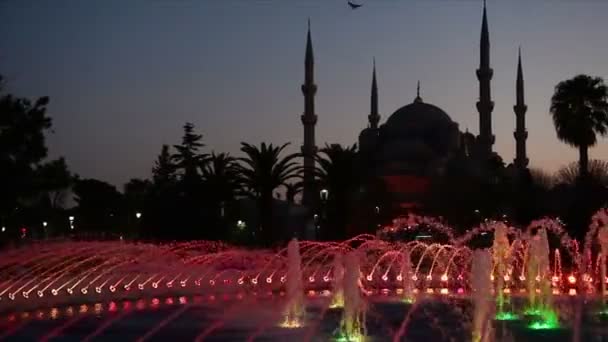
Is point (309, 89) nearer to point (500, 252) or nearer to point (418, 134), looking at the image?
point (418, 134)

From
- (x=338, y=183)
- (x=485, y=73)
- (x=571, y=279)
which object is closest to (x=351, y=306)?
(x=571, y=279)

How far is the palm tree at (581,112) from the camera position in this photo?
120 feet

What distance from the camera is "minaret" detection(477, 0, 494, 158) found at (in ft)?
166

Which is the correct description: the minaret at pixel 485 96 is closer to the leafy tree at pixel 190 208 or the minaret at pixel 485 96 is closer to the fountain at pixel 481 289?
the leafy tree at pixel 190 208

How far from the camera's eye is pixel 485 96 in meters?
50.7

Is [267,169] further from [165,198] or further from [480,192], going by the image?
[480,192]

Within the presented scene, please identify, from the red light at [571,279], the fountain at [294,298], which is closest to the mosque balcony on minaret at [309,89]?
the red light at [571,279]

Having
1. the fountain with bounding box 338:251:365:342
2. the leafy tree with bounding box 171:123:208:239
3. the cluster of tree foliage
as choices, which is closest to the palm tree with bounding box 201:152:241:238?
the leafy tree with bounding box 171:123:208:239

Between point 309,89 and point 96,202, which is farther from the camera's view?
point 96,202

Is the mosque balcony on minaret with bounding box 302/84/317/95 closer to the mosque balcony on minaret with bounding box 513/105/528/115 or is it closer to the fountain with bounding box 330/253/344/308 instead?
A: the mosque balcony on minaret with bounding box 513/105/528/115

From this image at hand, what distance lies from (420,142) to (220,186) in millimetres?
20761

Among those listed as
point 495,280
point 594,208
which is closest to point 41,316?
point 495,280

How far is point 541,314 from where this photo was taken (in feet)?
45.5

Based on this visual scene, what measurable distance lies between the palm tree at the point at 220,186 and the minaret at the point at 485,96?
19.2 metres
